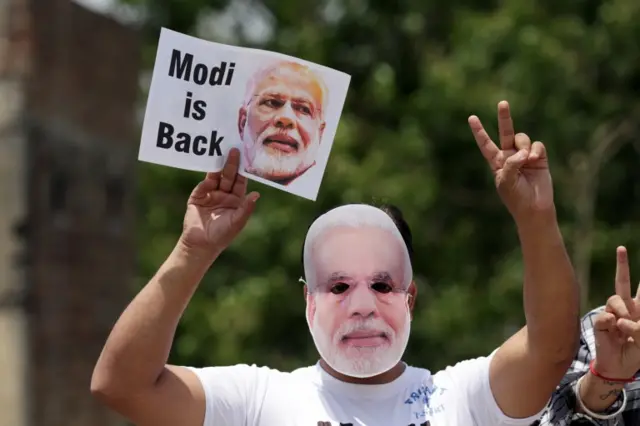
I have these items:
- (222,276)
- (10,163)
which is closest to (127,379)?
(10,163)

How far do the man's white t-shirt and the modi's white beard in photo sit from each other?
1.71ft

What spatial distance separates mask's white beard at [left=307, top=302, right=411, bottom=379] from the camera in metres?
2.74

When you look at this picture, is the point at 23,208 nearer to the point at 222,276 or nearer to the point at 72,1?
the point at 72,1

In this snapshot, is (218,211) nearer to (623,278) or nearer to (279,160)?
(279,160)

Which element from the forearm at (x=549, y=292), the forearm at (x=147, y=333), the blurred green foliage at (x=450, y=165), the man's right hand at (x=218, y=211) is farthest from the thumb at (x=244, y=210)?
the blurred green foliage at (x=450, y=165)

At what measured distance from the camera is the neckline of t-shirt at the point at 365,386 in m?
2.79

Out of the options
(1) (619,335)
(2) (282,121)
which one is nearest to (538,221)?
(1) (619,335)

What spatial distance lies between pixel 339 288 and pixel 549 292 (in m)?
0.54

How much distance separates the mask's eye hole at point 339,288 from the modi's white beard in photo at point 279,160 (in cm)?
33

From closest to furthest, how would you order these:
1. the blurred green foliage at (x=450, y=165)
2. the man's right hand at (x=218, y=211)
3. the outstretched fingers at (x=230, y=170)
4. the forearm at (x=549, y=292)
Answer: the forearm at (x=549, y=292)
the man's right hand at (x=218, y=211)
the outstretched fingers at (x=230, y=170)
the blurred green foliage at (x=450, y=165)

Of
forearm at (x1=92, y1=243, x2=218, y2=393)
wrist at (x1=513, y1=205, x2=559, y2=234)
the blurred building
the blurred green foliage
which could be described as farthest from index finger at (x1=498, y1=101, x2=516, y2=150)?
the blurred green foliage

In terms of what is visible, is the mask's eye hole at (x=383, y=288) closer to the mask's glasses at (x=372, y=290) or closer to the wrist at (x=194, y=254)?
the mask's glasses at (x=372, y=290)

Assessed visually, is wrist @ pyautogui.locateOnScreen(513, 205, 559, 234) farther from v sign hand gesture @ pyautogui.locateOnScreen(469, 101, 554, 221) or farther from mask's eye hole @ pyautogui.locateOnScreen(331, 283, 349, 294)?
mask's eye hole @ pyautogui.locateOnScreen(331, 283, 349, 294)

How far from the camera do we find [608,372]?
2.76 m
